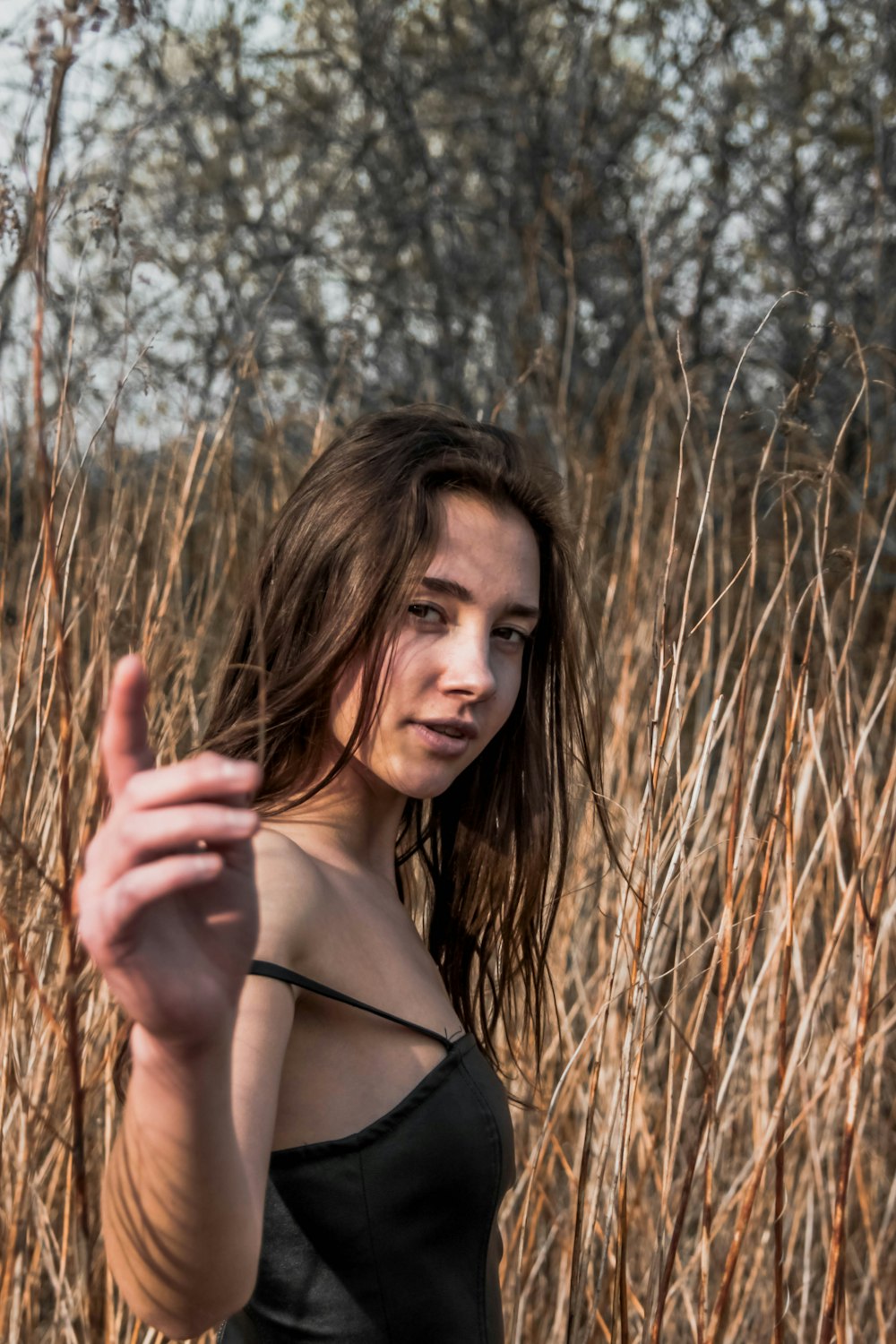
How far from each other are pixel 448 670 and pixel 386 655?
5 cm

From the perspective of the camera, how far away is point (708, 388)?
3.16 meters

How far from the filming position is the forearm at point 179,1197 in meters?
0.51

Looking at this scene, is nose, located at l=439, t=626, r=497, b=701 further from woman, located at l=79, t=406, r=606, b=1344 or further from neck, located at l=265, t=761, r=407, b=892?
neck, located at l=265, t=761, r=407, b=892

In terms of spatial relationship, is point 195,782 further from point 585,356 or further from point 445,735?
point 585,356

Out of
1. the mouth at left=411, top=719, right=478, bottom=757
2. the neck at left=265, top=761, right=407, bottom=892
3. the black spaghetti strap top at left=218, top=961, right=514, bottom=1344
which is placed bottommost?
the black spaghetti strap top at left=218, top=961, right=514, bottom=1344

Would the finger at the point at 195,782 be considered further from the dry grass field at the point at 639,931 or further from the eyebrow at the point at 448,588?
the eyebrow at the point at 448,588

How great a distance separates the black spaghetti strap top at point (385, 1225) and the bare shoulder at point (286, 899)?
0.08 ft

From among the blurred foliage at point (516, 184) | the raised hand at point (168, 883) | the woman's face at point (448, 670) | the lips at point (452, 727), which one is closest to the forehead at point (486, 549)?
the woman's face at point (448, 670)

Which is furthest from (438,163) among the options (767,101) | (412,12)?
(767,101)

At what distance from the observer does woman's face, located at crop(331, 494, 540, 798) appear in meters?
0.92

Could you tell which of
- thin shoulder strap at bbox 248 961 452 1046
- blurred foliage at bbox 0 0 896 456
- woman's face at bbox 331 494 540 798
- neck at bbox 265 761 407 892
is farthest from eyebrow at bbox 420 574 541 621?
blurred foliage at bbox 0 0 896 456

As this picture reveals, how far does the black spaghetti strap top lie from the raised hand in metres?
0.26

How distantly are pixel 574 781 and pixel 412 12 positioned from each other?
2608 mm

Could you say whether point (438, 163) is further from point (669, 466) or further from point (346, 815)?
point (346, 815)
